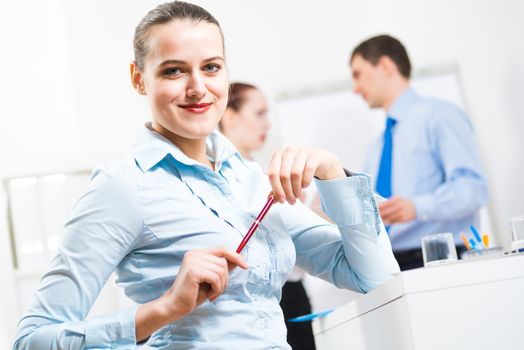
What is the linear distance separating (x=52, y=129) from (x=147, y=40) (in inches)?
109

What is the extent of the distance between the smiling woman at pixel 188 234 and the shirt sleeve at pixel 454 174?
243 cm

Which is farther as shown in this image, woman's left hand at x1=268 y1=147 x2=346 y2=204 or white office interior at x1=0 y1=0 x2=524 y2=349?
white office interior at x1=0 y1=0 x2=524 y2=349

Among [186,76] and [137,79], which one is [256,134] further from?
[186,76]

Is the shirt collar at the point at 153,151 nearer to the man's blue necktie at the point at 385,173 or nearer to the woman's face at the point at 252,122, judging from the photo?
the woman's face at the point at 252,122

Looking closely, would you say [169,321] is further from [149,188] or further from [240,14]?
[240,14]

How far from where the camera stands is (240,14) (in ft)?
13.0

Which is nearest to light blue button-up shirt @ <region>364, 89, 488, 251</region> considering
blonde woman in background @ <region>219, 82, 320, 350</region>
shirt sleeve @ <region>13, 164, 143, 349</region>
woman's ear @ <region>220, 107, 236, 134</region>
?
blonde woman in background @ <region>219, 82, 320, 350</region>

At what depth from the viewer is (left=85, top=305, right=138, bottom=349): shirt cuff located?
3.18 feet

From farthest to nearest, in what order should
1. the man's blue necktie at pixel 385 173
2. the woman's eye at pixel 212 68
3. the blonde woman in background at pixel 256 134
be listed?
the man's blue necktie at pixel 385 173
the blonde woman in background at pixel 256 134
the woman's eye at pixel 212 68

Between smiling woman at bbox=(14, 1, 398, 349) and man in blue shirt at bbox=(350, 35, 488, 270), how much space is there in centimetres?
237

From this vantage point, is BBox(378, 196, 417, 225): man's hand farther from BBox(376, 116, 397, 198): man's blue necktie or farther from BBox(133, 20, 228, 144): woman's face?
BBox(133, 20, 228, 144): woman's face

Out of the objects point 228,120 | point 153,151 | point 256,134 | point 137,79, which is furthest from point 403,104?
point 153,151

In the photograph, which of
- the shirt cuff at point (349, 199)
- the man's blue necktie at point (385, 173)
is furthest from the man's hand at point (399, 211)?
the shirt cuff at point (349, 199)

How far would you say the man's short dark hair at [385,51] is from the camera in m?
3.77
